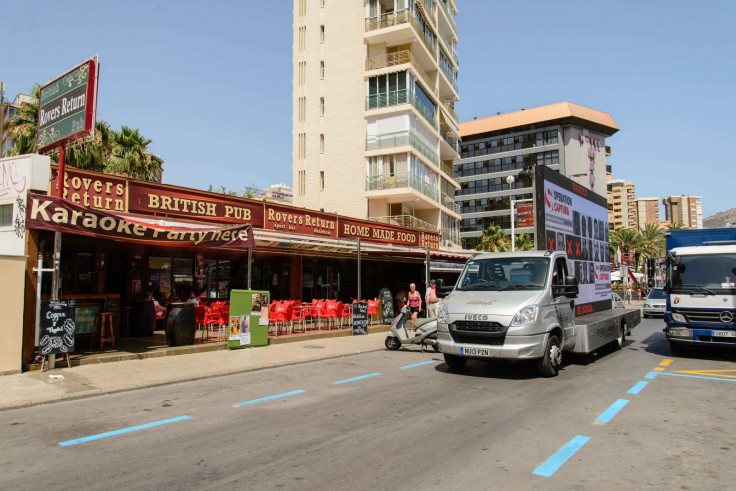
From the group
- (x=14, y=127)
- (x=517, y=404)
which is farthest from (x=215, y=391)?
(x=14, y=127)

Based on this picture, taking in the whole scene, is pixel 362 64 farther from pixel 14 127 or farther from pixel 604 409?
pixel 604 409

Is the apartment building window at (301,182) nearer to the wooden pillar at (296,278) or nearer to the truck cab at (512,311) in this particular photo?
the wooden pillar at (296,278)

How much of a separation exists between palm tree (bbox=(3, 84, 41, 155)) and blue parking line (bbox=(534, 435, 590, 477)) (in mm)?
24278

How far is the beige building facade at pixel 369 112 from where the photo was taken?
33.1 meters

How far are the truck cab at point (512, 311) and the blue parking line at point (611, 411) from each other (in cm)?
155

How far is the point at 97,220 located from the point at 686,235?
1481 centimetres

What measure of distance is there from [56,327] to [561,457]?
360 inches

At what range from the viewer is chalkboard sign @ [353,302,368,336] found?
1672 cm

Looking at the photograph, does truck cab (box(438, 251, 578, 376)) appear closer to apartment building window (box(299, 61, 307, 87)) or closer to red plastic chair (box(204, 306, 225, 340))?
red plastic chair (box(204, 306, 225, 340))

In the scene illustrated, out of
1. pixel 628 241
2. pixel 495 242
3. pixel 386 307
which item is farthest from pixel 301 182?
pixel 628 241

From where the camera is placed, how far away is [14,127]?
72.0ft

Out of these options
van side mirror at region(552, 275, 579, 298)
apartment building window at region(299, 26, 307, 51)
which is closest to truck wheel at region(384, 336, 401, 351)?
van side mirror at region(552, 275, 579, 298)

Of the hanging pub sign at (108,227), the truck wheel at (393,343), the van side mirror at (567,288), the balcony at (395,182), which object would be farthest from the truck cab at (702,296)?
the balcony at (395,182)

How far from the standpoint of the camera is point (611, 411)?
661 cm
